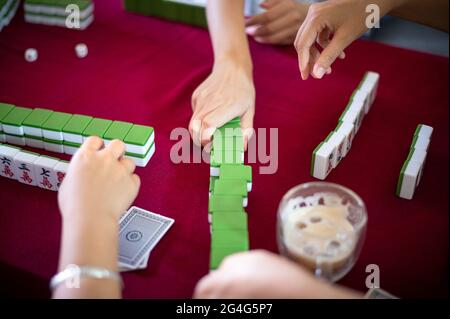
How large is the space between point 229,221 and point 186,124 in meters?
0.39

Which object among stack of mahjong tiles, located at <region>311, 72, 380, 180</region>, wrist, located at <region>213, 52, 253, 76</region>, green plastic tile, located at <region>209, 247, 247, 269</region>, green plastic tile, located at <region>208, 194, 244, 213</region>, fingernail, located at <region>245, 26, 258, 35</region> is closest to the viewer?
green plastic tile, located at <region>209, 247, 247, 269</region>

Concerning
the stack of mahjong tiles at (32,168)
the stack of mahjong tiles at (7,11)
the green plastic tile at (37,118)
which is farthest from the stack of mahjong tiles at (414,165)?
the stack of mahjong tiles at (7,11)

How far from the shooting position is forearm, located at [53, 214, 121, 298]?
0.83 m

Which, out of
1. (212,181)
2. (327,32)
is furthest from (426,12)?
(212,181)

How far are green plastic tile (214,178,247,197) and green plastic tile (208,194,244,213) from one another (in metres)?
0.01

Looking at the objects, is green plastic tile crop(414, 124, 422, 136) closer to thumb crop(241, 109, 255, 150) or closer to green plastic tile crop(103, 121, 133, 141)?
thumb crop(241, 109, 255, 150)

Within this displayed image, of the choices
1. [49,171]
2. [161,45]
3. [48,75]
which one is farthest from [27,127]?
[161,45]

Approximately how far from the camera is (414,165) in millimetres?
1113

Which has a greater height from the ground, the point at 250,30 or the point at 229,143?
the point at 250,30

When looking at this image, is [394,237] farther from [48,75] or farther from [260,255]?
[48,75]

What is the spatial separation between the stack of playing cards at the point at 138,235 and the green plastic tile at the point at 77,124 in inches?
10.1

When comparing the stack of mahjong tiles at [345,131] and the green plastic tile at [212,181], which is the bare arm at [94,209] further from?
the stack of mahjong tiles at [345,131]

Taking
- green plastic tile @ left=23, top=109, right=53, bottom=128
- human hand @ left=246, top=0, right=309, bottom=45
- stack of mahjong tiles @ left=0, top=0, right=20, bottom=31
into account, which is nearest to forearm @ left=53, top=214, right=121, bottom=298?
green plastic tile @ left=23, top=109, right=53, bottom=128

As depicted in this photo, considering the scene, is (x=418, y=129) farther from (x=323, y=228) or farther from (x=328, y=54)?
(x=323, y=228)
